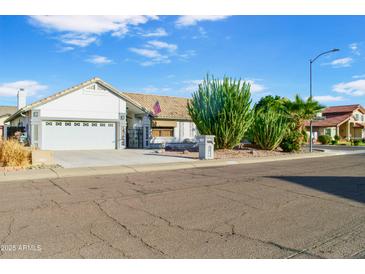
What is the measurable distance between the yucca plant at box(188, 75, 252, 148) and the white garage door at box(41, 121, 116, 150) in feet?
28.5

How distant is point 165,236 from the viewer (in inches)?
188

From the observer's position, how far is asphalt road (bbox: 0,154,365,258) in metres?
4.28

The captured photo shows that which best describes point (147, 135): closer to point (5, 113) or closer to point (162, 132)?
point (162, 132)

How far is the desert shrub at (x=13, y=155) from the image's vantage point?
13367 millimetres

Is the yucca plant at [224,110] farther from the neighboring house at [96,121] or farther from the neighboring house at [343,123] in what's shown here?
the neighboring house at [343,123]

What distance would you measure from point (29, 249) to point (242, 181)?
23.3 ft

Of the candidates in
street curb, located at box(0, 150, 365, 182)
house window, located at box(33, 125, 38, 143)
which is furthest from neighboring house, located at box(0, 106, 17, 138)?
street curb, located at box(0, 150, 365, 182)

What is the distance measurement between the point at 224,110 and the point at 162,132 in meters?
9.69

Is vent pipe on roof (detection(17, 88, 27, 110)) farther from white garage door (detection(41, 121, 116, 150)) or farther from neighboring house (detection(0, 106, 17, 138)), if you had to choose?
neighboring house (detection(0, 106, 17, 138))

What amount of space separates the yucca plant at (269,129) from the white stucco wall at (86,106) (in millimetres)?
11413

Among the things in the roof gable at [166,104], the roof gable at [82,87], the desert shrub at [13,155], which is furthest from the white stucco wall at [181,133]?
the desert shrub at [13,155]

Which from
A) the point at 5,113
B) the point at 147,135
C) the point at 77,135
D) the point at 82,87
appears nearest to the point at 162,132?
the point at 147,135

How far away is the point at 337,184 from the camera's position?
958 centimetres

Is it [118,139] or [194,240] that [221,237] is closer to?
[194,240]
